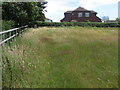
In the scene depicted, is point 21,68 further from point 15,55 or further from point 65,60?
point 65,60

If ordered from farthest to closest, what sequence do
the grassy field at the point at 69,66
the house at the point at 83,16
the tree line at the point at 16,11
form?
the house at the point at 83,16 → the tree line at the point at 16,11 → the grassy field at the point at 69,66

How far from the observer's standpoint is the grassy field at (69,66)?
3.21 meters

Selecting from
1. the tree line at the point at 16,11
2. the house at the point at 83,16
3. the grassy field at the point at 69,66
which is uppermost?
the house at the point at 83,16

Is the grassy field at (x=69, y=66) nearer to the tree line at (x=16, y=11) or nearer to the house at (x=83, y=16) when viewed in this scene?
the tree line at (x=16, y=11)

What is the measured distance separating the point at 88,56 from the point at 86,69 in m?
0.86

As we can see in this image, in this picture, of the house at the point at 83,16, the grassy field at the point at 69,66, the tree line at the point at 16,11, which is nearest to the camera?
the grassy field at the point at 69,66

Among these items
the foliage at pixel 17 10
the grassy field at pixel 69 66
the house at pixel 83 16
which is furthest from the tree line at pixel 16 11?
the house at pixel 83 16

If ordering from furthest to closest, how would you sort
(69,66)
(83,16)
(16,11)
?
1. (83,16)
2. (16,11)
3. (69,66)

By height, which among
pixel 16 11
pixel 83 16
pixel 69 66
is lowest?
pixel 69 66

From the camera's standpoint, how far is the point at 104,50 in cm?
476

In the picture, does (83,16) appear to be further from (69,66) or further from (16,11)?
(69,66)

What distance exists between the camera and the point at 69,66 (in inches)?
161

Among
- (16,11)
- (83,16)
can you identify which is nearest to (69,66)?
(16,11)

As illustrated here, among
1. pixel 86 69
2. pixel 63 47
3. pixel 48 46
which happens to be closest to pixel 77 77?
pixel 86 69
